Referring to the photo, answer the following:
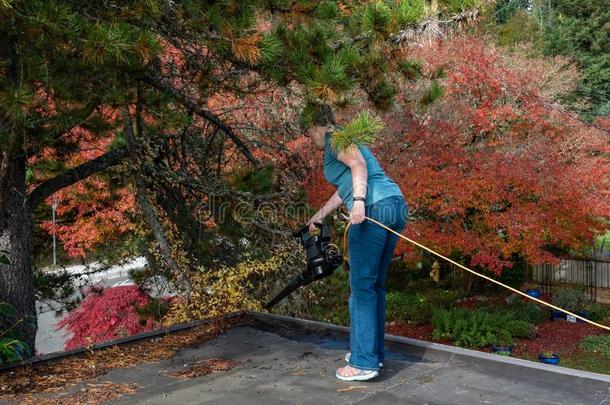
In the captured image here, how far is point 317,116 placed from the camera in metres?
3.32

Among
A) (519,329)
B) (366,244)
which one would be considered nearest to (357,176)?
(366,244)

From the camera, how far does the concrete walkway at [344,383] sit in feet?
9.05

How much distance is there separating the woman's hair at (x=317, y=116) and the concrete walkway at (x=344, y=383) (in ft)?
4.59

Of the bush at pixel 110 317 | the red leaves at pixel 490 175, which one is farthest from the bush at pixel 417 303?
the bush at pixel 110 317

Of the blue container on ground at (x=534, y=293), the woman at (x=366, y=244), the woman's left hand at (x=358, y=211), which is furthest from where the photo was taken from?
the blue container on ground at (x=534, y=293)

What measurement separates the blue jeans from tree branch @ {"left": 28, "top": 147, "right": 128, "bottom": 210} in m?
3.22

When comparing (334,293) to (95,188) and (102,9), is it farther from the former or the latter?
(102,9)

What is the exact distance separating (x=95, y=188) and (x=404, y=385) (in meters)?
5.84

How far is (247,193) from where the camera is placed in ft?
17.8

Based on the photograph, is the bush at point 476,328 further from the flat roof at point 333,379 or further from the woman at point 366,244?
the woman at point 366,244

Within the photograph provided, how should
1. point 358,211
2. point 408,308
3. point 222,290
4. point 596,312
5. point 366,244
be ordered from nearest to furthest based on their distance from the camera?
point 358,211 → point 366,244 → point 222,290 → point 596,312 → point 408,308

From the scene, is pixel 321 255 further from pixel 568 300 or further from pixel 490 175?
pixel 568 300

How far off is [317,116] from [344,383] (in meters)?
1.49

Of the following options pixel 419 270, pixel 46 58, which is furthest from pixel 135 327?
pixel 419 270
